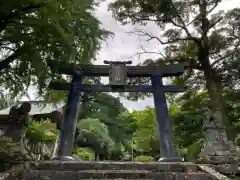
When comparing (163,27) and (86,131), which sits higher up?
(163,27)

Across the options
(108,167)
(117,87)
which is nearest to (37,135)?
(117,87)

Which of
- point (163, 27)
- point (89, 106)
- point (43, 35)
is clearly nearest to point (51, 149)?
point (89, 106)

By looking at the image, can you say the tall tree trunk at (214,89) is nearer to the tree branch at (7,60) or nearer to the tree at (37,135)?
the tree branch at (7,60)

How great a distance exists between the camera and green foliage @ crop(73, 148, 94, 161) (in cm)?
1628

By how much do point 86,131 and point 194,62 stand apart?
8.98m

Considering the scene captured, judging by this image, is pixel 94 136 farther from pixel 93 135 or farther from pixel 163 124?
pixel 163 124

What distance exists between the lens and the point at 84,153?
1659cm

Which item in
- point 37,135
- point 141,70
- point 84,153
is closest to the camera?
point 141,70

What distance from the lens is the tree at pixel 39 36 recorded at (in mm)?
5828

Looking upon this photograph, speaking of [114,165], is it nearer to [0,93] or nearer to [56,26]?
[56,26]

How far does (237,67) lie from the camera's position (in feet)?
34.7

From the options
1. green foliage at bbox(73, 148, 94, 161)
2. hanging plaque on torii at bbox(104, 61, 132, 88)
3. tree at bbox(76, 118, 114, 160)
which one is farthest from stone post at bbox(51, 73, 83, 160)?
tree at bbox(76, 118, 114, 160)

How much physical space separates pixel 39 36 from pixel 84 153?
37.2 ft

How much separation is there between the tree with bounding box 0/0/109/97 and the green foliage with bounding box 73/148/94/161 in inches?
372
